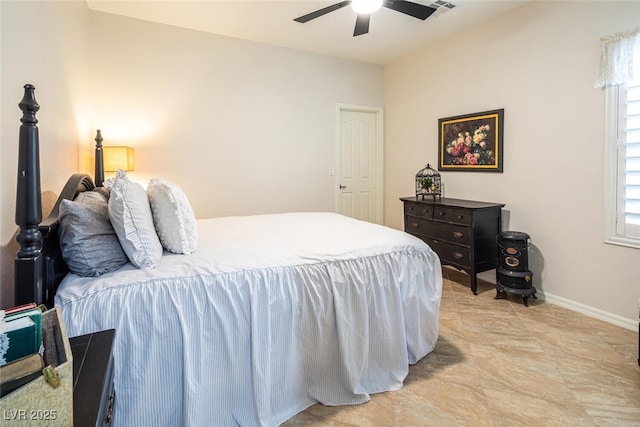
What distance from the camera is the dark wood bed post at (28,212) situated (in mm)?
1145

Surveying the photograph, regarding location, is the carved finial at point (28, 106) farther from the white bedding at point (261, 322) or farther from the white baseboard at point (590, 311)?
the white baseboard at point (590, 311)

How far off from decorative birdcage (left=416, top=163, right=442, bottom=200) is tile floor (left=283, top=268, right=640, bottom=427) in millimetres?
1562

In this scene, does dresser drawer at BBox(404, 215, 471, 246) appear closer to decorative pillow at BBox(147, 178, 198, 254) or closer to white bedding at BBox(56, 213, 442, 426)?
white bedding at BBox(56, 213, 442, 426)

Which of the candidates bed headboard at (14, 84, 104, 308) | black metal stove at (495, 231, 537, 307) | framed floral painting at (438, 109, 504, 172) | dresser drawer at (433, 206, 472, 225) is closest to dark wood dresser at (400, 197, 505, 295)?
dresser drawer at (433, 206, 472, 225)

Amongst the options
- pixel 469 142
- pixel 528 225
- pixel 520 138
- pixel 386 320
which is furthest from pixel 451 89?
pixel 386 320

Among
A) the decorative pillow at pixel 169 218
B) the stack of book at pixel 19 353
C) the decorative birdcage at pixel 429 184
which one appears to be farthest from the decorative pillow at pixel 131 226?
the decorative birdcage at pixel 429 184

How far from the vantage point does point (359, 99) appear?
4.76m

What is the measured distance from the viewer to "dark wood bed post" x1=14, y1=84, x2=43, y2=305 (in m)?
1.14

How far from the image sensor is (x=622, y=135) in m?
2.55

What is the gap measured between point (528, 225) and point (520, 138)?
2.76ft

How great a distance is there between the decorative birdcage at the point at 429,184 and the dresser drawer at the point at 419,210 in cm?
18

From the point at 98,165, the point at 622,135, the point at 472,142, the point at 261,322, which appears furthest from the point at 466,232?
the point at 98,165

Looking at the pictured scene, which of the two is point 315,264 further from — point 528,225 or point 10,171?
point 528,225

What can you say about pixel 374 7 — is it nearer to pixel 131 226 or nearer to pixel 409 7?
pixel 409 7
